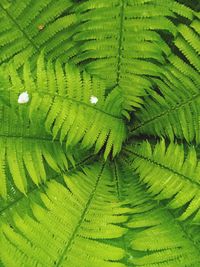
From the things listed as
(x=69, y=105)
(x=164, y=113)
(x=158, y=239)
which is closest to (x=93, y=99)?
(x=69, y=105)

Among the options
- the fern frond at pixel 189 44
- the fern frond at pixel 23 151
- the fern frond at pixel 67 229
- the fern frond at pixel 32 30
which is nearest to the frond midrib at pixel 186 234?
the fern frond at pixel 67 229

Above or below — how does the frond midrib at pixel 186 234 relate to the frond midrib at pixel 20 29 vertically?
below

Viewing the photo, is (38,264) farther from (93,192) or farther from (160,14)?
(160,14)

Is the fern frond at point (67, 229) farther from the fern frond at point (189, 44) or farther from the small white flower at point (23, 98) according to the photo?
the fern frond at point (189, 44)

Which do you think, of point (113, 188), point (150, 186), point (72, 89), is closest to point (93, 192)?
point (113, 188)

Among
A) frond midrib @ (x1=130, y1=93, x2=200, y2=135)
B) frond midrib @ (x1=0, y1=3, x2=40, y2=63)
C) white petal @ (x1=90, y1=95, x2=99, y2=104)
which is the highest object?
frond midrib @ (x1=0, y1=3, x2=40, y2=63)

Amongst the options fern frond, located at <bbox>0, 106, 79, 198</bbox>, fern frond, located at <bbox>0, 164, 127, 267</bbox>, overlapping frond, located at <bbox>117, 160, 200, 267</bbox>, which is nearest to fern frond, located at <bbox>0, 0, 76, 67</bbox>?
fern frond, located at <bbox>0, 106, 79, 198</bbox>

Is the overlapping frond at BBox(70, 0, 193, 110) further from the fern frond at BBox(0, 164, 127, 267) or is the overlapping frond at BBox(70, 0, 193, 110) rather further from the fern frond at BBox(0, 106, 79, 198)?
the fern frond at BBox(0, 164, 127, 267)

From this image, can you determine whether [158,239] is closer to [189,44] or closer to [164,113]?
[164,113]

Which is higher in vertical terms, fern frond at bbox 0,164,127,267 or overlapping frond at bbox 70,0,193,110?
overlapping frond at bbox 70,0,193,110

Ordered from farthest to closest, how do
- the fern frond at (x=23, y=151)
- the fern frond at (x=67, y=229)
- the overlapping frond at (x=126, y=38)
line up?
1. the overlapping frond at (x=126, y=38)
2. the fern frond at (x=23, y=151)
3. the fern frond at (x=67, y=229)
